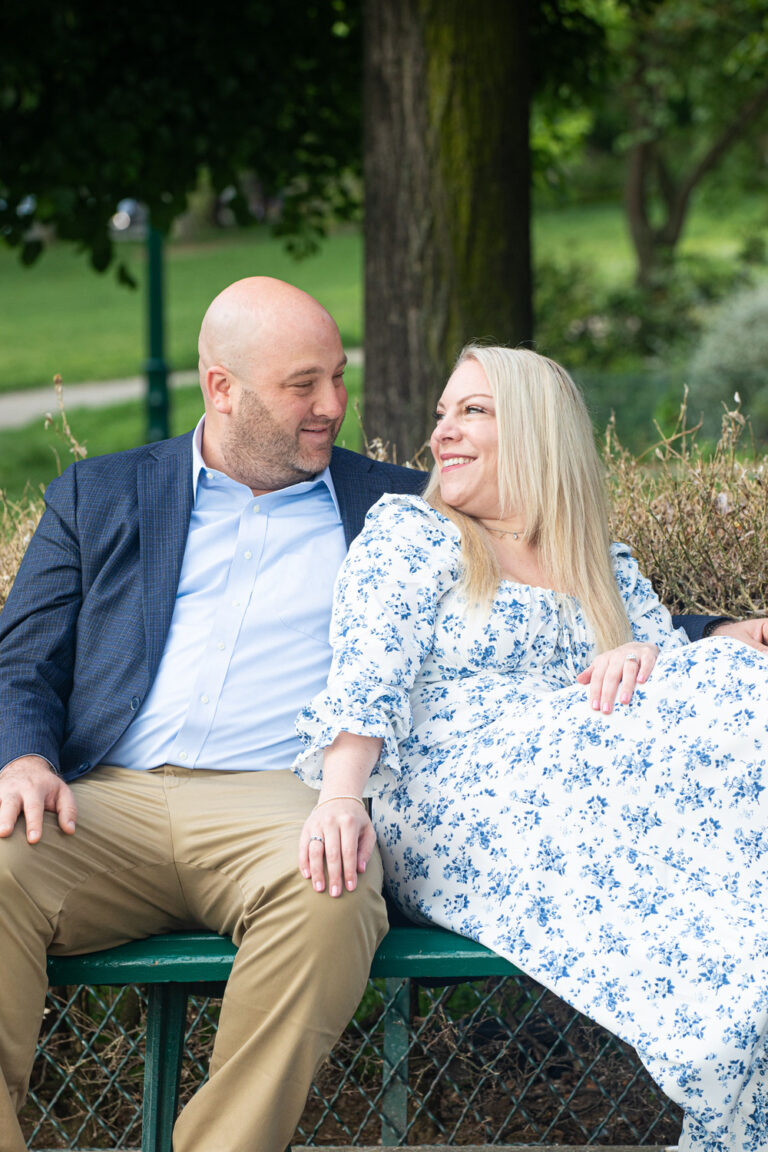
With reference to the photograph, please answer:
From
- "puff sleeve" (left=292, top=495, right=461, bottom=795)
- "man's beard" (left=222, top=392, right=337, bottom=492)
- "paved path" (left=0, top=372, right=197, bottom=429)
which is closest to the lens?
"puff sleeve" (left=292, top=495, right=461, bottom=795)

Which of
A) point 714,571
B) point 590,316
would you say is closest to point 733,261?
point 590,316

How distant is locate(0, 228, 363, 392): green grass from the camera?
23.0m

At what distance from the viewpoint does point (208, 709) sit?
313 cm

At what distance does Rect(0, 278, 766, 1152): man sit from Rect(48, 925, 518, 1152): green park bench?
0.06 m

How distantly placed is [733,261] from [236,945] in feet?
67.3

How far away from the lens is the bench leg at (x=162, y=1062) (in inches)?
107

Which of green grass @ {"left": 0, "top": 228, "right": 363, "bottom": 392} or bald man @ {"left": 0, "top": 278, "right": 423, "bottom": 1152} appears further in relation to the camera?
green grass @ {"left": 0, "top": 228, "right": 363, "bottom": 392}

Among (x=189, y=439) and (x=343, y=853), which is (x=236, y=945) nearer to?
(x=343, y=853)

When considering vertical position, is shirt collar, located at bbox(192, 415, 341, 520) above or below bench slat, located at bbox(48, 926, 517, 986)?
above

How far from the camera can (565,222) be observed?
42.4 m

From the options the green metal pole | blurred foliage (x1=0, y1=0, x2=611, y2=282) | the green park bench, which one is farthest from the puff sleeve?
the green metal pole

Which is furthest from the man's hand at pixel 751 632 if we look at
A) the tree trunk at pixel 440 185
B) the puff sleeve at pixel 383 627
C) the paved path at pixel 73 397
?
the paved path at pixel 73 397

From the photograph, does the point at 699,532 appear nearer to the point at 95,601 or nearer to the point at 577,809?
the point at 577,809

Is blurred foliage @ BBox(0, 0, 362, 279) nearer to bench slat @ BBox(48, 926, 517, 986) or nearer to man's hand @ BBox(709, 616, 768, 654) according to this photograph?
man's hand @ BBox(709, 616, 768, 654)
